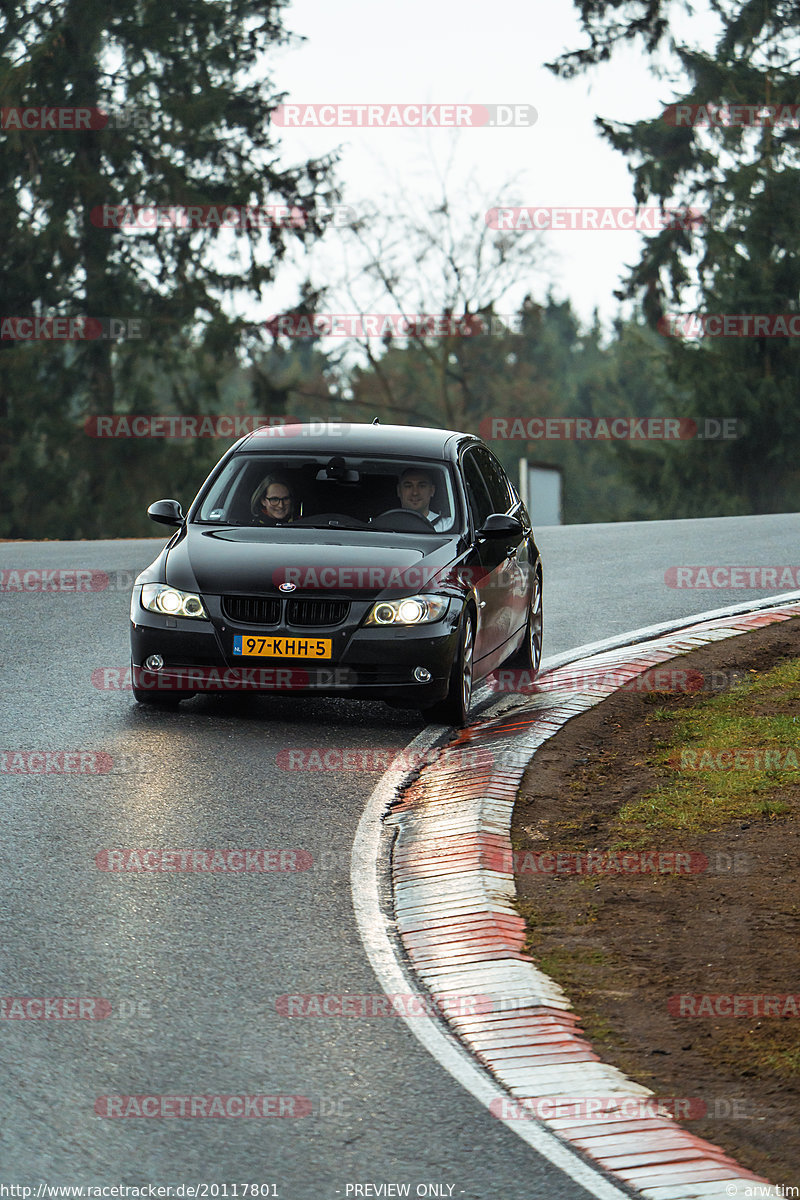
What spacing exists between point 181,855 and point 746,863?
248 cm

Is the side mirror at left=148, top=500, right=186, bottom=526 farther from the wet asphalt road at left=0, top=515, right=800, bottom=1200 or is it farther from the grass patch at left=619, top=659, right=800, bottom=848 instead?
the grass patch at left=619, top=659, right=800, bottom=848

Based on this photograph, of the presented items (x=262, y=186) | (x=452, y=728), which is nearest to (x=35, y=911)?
(x=452, y=728)

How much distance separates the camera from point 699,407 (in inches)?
1811

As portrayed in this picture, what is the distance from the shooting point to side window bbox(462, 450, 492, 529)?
1106 cm

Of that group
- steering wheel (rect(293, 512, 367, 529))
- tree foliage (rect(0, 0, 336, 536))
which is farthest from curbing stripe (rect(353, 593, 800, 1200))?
tree foliage (rect(0, 0, 336, 536))

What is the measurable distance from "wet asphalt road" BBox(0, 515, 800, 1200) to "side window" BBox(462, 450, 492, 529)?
152 cm

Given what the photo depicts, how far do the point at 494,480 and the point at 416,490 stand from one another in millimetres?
1337

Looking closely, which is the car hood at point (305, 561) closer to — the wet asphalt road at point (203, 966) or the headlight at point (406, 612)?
the headlight at point (406, 612)

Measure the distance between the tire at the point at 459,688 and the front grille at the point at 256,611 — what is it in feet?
3.63

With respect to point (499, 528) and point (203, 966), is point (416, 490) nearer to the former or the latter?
point (499, 528)

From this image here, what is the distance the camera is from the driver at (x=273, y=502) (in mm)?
10864

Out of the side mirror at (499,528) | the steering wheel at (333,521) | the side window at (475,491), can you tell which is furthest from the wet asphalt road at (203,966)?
the side window at (475,491)

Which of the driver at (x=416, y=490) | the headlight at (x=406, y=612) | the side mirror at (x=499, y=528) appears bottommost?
the headlight at (x=406, y=612)

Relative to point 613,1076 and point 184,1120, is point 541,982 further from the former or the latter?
point 184,1120
